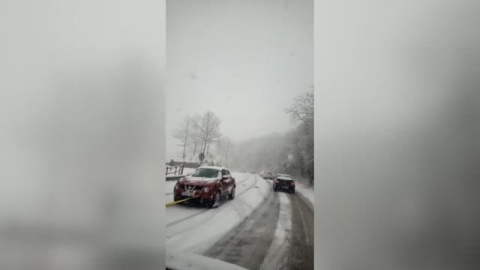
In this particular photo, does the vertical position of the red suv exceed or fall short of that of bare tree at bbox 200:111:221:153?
it falls short

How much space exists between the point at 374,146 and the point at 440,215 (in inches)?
12.6

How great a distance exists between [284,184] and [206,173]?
12.5 inches

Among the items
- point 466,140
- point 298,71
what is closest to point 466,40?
point 466,140

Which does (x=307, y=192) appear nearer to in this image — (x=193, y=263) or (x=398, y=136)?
(x=398, y=136)

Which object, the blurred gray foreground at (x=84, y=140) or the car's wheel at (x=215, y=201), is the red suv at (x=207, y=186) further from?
the blurred gray foreground at (x=84, y=140)

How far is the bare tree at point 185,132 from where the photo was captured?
129cm

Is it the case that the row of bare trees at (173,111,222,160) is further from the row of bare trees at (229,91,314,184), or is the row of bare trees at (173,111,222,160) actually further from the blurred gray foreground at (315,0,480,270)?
the blurred gray foreground at (315,0,480,270)

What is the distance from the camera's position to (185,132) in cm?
129

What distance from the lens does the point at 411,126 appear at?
113cm

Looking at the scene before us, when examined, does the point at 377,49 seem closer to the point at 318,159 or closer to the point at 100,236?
the point at 318,159

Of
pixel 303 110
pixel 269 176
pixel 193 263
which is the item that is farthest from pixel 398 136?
pixel 193 263

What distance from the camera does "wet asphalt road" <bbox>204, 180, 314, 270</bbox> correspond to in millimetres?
1187

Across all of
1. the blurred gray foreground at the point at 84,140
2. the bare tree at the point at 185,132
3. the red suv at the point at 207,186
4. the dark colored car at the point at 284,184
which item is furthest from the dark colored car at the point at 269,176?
the blurred gray foreground at the point at 84,140

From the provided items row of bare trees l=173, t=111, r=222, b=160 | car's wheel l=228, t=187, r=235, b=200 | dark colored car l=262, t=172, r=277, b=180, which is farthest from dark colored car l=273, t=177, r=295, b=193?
row of bare trees l=173, t=111, r=222, b=160
